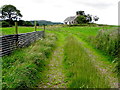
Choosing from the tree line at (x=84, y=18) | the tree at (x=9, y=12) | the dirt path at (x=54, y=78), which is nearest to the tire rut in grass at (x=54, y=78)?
the dirt path at (x=54, y=78)

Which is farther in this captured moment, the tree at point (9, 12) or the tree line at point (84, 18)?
the tree line at point (84, 18)

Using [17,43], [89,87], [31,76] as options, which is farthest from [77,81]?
[17,43]

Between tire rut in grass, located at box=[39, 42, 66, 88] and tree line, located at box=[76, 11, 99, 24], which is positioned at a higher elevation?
tree line, located at box=[76, 11, 99, 24]

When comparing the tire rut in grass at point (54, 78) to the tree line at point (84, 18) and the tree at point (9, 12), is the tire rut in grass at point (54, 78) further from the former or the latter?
the tree line at point (84, 18)

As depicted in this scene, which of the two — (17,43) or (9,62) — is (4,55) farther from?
(17,43)

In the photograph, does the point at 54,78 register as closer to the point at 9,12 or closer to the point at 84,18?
the point at 9,12

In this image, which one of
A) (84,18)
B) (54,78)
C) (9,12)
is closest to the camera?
(54,78)

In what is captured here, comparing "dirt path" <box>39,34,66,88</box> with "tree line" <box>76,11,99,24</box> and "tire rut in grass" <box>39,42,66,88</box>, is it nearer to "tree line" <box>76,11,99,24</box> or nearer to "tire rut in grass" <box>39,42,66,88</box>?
"tire rut in grass" <box>39,42,66,88</box>

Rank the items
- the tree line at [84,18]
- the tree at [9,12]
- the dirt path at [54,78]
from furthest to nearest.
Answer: the tree line at [84,18]
the tree at [9,12]
the dirt path at [54,78]

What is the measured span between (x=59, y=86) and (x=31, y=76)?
42.6 inches

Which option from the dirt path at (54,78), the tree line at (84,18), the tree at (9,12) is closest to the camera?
the dirt path at (54,78)

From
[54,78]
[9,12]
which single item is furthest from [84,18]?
[54,78]

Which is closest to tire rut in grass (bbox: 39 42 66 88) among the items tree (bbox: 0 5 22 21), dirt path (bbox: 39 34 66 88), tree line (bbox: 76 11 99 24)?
dirt path (bbox: 39 34 66 88)

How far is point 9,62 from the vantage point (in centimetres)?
574
